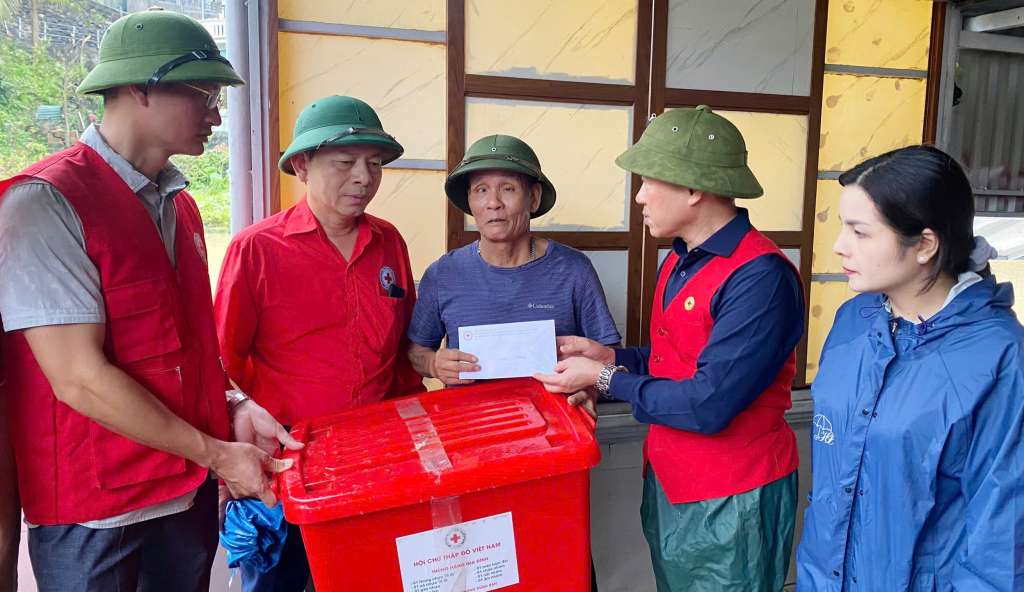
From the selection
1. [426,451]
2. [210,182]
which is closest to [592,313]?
[426,451]

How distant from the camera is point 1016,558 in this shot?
1165 mm

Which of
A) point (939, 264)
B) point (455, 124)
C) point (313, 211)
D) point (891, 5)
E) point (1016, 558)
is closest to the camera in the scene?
point (1016, 558)

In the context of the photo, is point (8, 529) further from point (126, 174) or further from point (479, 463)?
point (479, 463)

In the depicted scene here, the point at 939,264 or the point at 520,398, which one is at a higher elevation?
the point at 939,264

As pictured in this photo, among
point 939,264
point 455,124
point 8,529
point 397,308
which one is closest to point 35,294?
point 8,529

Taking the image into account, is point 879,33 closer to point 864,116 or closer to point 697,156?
point 864,116

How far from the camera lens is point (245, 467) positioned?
4.52 feet

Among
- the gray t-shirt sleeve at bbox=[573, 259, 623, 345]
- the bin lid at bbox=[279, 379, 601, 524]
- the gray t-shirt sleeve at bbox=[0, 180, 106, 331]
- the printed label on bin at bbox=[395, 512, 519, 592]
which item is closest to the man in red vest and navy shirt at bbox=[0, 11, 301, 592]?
the gray t-shirt sleeve at bbox=[0, 180, 106, 331]

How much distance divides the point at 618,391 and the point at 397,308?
83 cm

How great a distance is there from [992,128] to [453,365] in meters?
4.18

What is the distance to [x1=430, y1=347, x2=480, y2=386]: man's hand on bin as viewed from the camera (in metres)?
1.90

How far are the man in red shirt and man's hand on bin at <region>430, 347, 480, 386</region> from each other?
0.21 metres

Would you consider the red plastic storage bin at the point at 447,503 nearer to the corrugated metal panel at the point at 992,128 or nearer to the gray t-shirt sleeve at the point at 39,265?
the gray t-shirt sleeve at the point at 39,265

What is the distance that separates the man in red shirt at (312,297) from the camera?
6.24 feet
